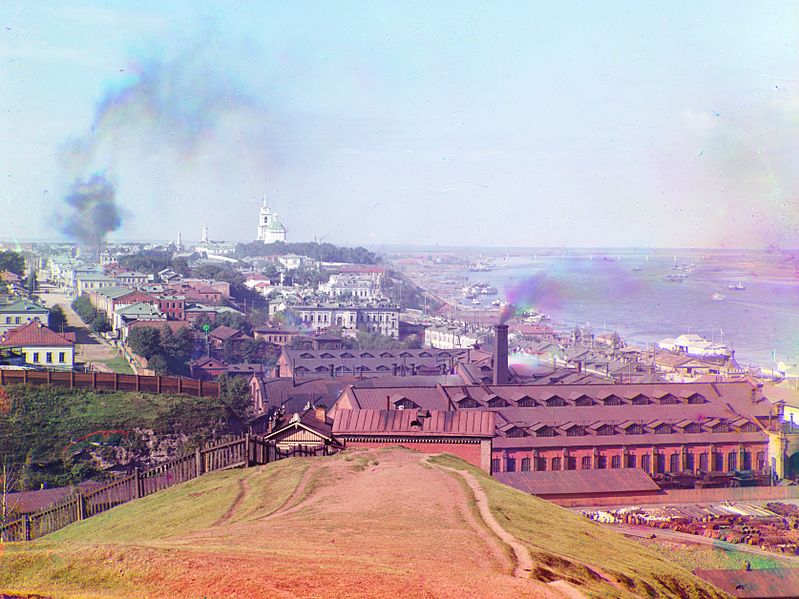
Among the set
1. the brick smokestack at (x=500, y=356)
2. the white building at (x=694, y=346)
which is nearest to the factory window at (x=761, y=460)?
the brick smokestack at (x=500, y=356)

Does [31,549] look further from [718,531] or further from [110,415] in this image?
[110,415]

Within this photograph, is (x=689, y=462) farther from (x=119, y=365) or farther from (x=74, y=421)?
(x=119, y=365)

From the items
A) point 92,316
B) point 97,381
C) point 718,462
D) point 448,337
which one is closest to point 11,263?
point 92,316

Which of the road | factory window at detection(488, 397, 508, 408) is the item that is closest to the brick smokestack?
factory window at detection(488, 397, 508, 408)

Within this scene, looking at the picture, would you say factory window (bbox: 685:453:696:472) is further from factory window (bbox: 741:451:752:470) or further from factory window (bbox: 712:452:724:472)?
Answer: factory window (bbox: 741:451:752:470)

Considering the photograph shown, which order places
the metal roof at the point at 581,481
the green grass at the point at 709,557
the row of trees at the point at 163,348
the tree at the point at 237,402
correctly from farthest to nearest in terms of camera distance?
the row of trees at the point at 163,348, the tree at the point at 237,402, the metal roof at the point at 581,481, the green grass at the point at 709,557

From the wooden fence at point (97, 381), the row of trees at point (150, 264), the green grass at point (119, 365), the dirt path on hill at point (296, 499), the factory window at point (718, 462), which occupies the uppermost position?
the row of trees at point (150, 264)

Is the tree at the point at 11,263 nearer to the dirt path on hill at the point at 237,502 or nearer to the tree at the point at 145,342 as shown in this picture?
the tree at the point at 145,342
